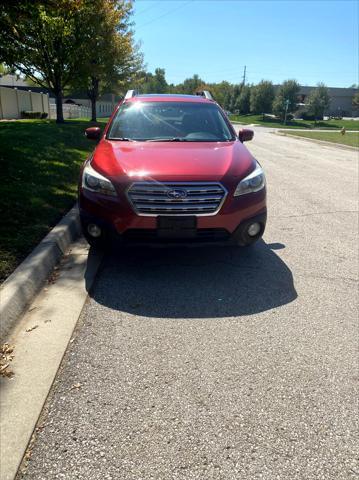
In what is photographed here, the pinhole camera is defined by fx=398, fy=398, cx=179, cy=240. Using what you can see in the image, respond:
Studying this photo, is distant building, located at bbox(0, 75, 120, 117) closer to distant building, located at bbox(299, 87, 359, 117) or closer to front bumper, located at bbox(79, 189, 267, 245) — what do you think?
distant building, located at bbox(299, 87, 359, 117)

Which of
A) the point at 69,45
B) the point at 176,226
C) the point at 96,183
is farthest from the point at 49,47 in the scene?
the point at 176,226

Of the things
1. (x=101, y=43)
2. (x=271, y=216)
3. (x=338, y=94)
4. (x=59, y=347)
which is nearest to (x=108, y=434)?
(x=59, y=347)

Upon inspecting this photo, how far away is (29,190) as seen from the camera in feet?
18.8

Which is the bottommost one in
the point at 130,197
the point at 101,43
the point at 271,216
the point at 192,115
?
the point at 271,216

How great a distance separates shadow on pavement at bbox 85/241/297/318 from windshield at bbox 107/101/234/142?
4.62 feet

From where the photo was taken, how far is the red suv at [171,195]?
358cm

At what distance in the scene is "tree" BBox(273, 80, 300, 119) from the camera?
73.2m

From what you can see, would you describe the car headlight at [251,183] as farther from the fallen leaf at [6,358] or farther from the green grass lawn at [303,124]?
the green grass lawn at [303,124]

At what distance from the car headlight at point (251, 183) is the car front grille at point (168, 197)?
1.08 ft

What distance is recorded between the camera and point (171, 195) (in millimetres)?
3566

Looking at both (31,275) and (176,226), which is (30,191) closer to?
(31,275)

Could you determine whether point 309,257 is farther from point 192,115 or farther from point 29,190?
point 29,190

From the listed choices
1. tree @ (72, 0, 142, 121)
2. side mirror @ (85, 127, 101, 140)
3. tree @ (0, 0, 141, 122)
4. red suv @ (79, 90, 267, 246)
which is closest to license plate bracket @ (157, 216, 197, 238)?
red suv @ (79, 90, 267, 246)

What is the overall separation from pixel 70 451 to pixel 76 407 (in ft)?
0.97
